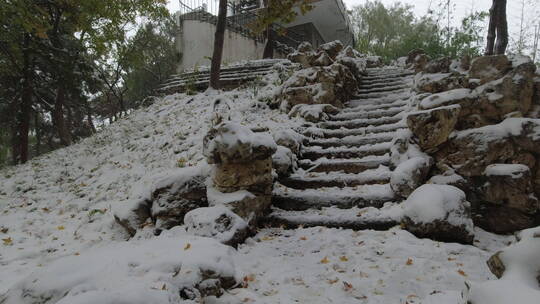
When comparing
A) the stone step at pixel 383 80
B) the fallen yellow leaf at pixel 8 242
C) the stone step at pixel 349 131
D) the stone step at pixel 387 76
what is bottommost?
the fallen yellow leaf at pixel 8 242

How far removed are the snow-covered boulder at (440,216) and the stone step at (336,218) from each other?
256 millimetres

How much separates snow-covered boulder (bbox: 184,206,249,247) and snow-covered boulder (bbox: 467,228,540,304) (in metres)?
2.13

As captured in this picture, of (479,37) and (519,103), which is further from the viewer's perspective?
(479,37)

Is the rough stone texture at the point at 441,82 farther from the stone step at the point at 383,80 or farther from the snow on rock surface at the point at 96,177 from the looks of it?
the stone step at the point at 383,80

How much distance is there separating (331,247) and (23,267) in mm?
3389

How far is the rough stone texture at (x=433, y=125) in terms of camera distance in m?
3.89

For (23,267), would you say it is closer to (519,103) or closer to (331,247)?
(331,247)

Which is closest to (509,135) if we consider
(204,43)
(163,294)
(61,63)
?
(163,294)

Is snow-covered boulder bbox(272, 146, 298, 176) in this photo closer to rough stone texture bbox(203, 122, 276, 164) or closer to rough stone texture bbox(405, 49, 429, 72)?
rough stone texture bbox(203, 122, 276, 164)

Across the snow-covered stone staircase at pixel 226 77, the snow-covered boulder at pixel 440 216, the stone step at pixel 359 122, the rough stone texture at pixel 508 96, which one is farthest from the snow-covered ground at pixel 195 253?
the snow-covered stone staircase at pixel 226 77

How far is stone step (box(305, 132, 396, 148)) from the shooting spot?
5.22 meters

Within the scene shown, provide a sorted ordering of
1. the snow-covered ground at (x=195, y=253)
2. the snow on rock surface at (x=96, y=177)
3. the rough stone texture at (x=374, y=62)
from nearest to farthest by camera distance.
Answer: the snow-covered ground at (x=195, y=253), the snow on rock surface at (x=96, y=177), the rough stone texture at (x=374, y=62)

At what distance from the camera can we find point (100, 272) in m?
1.97

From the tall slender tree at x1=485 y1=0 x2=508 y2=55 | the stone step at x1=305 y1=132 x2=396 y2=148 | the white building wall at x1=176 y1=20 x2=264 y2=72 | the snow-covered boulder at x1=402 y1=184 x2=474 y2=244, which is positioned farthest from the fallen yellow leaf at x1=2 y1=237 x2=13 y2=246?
the white building wall at x1=176 y1=20 x2=264 y2=72
